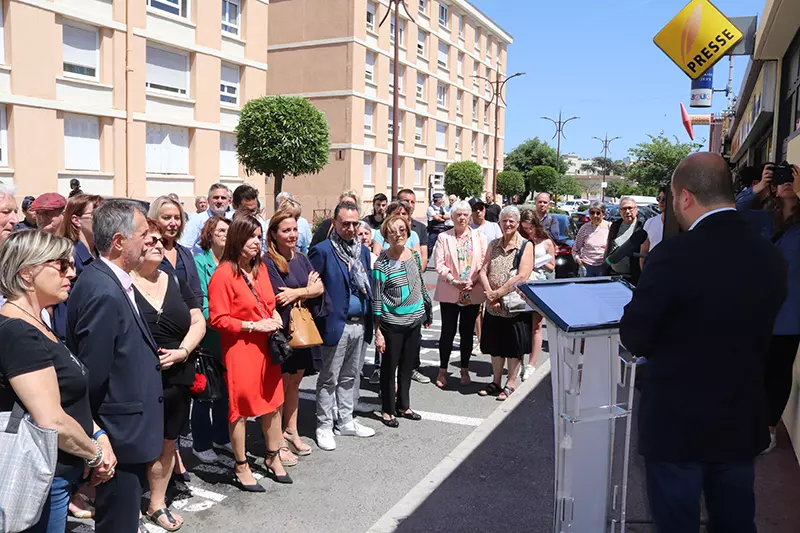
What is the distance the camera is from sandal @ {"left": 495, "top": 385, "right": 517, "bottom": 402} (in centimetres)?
685

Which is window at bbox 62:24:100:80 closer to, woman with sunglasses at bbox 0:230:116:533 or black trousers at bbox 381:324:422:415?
black trousers at bbox 381:324:422:415

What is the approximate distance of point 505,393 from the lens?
691cm

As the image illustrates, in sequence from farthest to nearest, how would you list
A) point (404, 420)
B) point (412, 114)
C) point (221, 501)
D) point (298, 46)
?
point (412, 114) < point (298, 46) < point (404, 420) < point (221, 501)

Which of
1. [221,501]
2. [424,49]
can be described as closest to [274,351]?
[221,501]

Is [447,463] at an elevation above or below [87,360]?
below

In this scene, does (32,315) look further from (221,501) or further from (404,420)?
(404,420)

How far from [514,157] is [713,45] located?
209 feet

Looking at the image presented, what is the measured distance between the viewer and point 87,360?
3070mm

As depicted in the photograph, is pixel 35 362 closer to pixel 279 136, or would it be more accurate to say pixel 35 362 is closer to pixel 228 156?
pixel 279 136

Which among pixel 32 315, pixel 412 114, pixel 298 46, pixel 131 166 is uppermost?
pixel 298 46

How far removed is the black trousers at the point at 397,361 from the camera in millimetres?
6047

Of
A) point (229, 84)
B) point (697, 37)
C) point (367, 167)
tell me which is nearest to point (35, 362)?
point (697, 37)

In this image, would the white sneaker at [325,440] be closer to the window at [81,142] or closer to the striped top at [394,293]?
the striped top at [394,293]

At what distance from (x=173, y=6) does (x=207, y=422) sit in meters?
22.8
